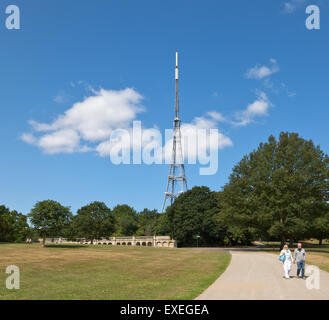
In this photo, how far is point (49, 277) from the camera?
1917 centimetres

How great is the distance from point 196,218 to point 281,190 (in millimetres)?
34033

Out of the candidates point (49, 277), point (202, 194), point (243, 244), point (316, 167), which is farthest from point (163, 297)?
point (243, 244)

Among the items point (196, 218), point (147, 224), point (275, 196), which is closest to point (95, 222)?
point (196, 218)

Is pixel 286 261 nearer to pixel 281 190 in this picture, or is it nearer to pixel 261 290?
pixel 261 290

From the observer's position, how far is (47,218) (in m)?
54.8

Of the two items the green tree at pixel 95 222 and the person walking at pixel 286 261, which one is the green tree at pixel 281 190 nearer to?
the person walking at pixel 286 261

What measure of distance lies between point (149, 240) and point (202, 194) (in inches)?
850

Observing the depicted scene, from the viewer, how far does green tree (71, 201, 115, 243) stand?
86.1 metres

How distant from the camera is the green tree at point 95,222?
283 ft

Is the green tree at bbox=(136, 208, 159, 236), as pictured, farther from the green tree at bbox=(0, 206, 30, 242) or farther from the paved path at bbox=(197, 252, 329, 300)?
the paved path at bbox=(197, 252, 329, 300)

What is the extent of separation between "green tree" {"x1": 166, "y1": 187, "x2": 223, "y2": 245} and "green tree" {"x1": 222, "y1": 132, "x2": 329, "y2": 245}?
26101 mm

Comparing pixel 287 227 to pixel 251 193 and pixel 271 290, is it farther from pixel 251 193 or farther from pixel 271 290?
pixel 271 290

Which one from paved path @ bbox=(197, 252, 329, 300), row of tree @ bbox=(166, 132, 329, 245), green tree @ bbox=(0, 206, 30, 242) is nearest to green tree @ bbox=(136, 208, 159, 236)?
green tree @ bbox=(0, 206, 30, 242)
